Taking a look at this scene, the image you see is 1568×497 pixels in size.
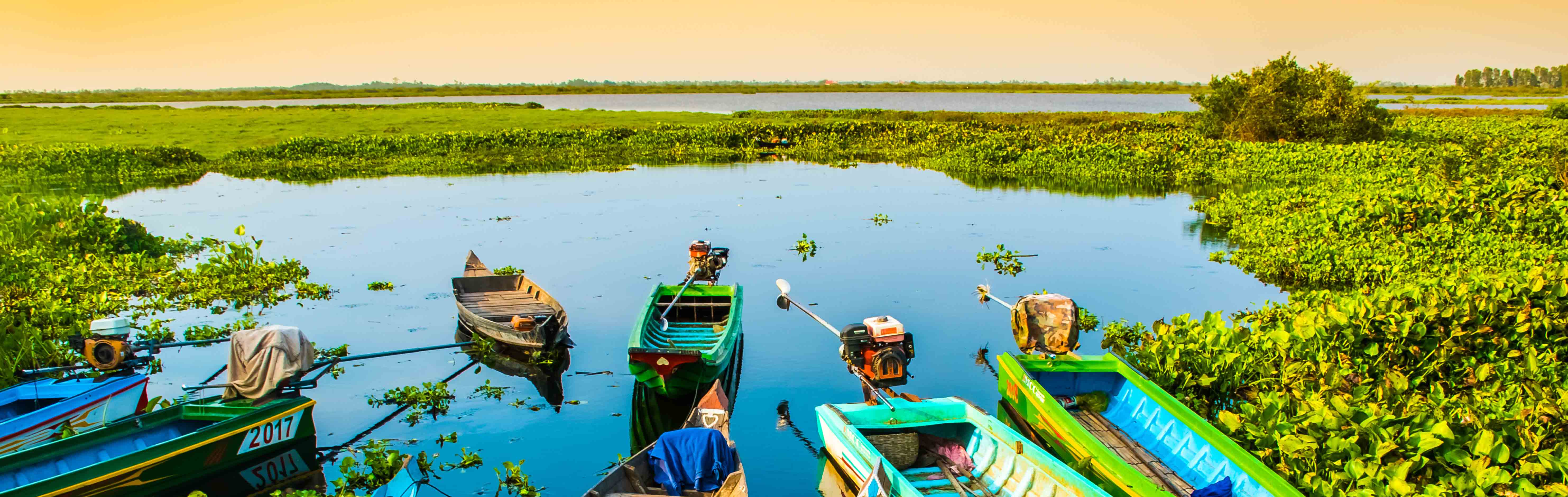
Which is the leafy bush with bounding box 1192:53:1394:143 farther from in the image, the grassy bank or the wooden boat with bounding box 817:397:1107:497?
the wooden boat with bounding box 817:397:1107:497

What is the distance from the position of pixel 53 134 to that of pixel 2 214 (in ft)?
140

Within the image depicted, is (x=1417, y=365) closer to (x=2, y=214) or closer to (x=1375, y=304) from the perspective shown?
(x=1375, y=304)

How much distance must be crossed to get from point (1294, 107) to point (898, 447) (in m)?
41.8

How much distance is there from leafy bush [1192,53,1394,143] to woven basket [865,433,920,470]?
39.7 m

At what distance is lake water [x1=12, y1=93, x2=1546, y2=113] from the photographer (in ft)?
364

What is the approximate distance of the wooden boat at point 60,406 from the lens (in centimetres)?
1128

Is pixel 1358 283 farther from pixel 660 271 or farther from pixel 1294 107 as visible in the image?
pixel 1294 107

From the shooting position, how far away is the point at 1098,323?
60.4 feet

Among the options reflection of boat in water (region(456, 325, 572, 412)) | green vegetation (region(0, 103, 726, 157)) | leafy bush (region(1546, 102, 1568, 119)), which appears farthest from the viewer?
leafy bush (region(1546, 102, 1568, 119))

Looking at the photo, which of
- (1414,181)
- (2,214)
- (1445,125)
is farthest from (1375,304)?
(1445,125)

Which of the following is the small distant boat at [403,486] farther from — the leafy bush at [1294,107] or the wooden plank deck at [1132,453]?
the leafy bush at [1294,107]

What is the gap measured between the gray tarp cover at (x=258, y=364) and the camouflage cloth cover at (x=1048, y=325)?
1043 cm

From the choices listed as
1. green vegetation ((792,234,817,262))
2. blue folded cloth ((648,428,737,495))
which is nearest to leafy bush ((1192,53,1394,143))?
green vegetation ((792,234,817,262))

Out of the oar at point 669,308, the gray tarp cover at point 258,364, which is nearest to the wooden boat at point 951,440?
the oar at point 669,308
